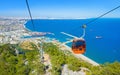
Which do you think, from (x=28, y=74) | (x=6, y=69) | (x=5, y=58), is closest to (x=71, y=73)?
(x=28, y=74)

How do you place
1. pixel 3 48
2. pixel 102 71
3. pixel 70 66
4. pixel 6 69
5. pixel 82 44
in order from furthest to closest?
pixel 3 48
pixel 70 66
pixel 6 69
pixel 102 71
pixel 82 44

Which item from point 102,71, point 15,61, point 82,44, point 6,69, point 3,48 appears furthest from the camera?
point 3,48

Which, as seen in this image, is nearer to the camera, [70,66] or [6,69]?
[6,69]

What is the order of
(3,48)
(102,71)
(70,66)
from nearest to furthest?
1. (102,71)
2. (70,66)
3. (3,48)

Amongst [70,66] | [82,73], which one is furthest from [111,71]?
[70,66]

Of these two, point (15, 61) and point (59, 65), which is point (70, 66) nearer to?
point (59, 65)

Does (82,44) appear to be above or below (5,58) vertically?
above

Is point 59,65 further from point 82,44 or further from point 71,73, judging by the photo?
point 82,44

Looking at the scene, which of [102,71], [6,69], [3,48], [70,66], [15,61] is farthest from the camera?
[3,48]

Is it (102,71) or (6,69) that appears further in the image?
(6,69)
